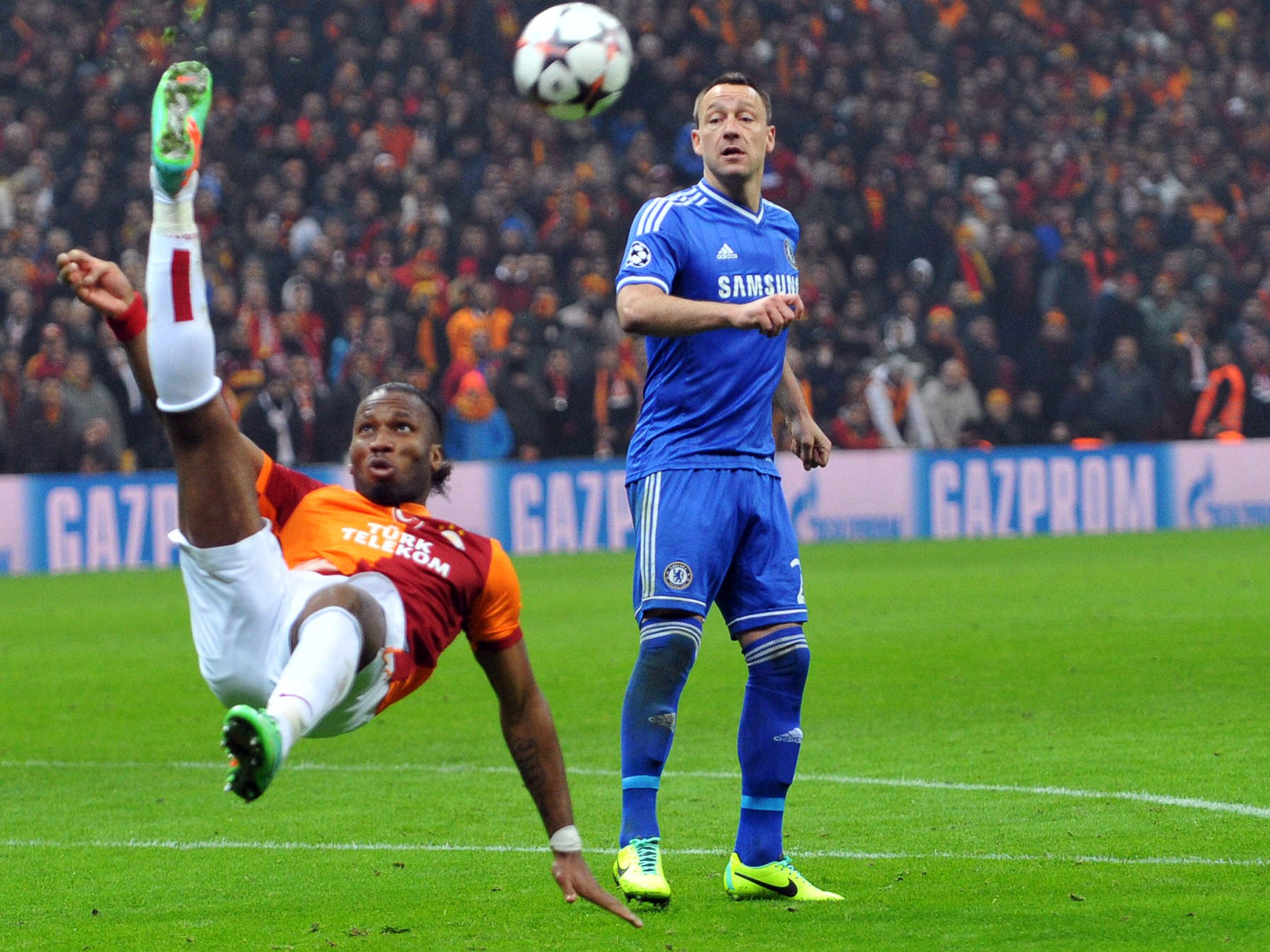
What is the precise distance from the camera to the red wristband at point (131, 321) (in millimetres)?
4449

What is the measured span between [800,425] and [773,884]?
1.45 m

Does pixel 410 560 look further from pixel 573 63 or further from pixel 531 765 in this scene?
pixel 573 63

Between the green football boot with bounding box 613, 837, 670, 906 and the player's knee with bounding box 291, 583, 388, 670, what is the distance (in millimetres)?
1114

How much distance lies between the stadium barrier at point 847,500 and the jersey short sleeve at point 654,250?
1203 cm

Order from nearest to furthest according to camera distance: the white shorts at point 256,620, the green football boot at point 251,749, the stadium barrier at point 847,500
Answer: the green football boot at point 251,749
the white shorts at point 256,620
the stadium barrier at point 847,500

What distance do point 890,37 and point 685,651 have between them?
20187 millimetres

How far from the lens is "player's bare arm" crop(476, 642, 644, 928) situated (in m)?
4.99

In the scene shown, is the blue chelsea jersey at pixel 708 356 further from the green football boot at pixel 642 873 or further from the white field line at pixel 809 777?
the white field line at pixel 809 777

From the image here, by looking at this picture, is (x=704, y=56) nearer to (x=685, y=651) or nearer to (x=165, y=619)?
(x=165, y=619)

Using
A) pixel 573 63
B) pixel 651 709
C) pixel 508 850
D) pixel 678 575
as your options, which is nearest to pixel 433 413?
pixel 678 575

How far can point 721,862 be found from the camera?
6250 millimetres

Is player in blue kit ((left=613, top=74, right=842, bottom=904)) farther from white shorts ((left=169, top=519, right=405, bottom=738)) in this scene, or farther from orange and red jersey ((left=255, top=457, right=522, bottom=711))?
white shorts ((left=169, top=519, right=405, bottom=738))

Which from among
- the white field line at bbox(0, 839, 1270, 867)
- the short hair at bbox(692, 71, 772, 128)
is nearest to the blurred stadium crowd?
the white field line at bbox(0, 839, 1270, 867)

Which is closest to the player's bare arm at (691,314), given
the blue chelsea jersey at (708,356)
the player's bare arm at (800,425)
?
the blue chelsea jersey at (708,356)
